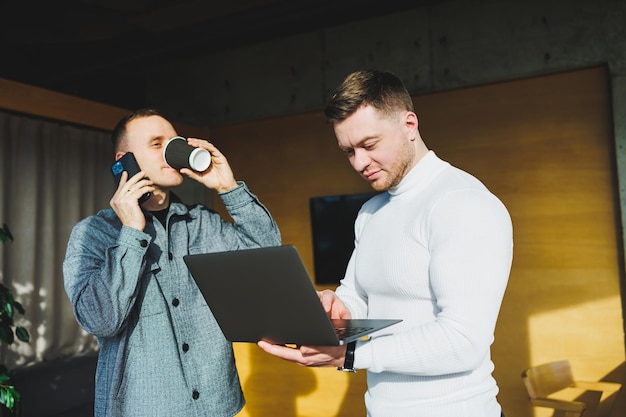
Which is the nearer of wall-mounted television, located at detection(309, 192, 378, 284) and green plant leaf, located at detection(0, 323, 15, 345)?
green plant leaf, located at detection(0, 323, 15, 345)

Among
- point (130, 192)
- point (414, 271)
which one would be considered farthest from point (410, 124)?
point (130, 192)

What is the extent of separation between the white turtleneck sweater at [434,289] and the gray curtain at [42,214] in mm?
3011

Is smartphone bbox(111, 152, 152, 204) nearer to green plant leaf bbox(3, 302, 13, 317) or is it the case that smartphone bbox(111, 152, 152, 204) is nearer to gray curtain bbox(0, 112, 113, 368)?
green plant leaf bbox(3, 302, 13, 317)

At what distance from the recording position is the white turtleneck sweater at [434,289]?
1032mm

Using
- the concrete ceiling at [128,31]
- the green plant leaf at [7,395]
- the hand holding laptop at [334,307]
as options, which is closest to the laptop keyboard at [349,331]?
the hand holding laptop at [334,307]

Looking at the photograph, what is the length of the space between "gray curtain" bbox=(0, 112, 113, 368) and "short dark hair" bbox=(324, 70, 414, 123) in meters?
2.84

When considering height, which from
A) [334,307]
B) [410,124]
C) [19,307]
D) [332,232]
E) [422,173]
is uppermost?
[410,124]

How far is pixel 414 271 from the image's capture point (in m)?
1.17

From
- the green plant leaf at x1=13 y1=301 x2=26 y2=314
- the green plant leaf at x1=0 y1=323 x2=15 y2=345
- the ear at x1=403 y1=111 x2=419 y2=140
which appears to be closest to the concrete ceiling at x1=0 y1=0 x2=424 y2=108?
the green plant leaf at x1=13 y1=301 x2=26 y2=314

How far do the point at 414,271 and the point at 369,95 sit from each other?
45cm

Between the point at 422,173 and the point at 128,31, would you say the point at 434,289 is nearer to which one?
the point at 422,173

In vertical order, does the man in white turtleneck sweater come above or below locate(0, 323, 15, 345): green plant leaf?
above

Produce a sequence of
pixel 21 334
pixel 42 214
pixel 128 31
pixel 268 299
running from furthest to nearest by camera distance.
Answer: pixel 128 31
pixel 42 214
pixel 21 334
pixel 268 299

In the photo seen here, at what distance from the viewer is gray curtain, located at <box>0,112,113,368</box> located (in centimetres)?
351
